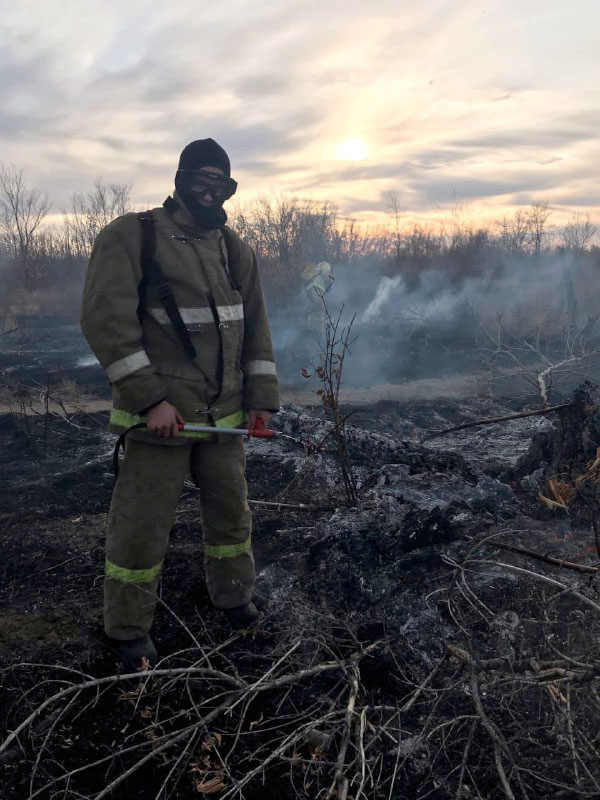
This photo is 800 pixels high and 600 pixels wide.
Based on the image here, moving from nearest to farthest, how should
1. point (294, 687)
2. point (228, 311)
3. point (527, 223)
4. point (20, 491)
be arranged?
1. point (294, 687)
2. point (228, 311)
3. point (20, 491)
4. point (527, 223)

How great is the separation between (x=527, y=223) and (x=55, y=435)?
3474 cm

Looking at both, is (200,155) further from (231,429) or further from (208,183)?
(231,429)

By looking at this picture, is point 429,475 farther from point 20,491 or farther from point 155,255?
point 20,491

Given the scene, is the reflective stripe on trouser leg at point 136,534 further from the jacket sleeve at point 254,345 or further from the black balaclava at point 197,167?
the black balaclava at point 197,167

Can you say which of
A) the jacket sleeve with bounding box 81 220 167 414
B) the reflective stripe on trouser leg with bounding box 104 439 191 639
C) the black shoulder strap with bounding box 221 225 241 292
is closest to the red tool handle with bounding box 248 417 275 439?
the reflective stripe on trouser leg with bounding box 104 439 191 639

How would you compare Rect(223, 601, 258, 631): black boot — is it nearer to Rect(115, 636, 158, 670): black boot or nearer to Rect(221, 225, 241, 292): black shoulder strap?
Rect(115, 636, 158, 670): black boot

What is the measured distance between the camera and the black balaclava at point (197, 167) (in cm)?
257

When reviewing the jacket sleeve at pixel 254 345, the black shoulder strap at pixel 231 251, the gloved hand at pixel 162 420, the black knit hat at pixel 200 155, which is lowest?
the gloved hand at pixel 162 420

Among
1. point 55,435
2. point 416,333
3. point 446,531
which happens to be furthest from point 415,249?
point 446,531

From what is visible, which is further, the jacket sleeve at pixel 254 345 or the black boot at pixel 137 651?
the jacket sleeve at pixel 254 345

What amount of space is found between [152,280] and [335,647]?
1.84 m

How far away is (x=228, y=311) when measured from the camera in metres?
2.65

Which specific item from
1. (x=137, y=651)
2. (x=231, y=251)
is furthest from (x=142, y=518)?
(x=231, y=251)

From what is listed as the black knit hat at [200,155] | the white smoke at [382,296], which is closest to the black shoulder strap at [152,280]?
the black knit hat at [200,155]
